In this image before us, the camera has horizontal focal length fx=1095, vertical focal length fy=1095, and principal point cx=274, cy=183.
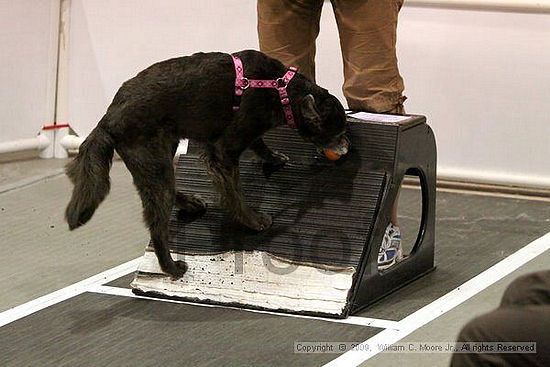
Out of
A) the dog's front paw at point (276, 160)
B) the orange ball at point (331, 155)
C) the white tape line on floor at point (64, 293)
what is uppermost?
the orange ball at point (331, 155)

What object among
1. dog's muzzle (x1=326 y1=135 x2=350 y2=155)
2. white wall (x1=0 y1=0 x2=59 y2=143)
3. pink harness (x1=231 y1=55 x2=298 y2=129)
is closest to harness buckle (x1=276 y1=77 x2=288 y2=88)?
pink harness (x1=231 y1=55 x2=298 y2=129)

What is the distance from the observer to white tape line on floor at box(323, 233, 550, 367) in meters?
3.06

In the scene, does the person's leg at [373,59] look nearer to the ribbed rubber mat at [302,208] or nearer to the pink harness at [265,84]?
the ribbed rubber mat at [302,208]

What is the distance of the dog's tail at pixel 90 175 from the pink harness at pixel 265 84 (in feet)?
1.37

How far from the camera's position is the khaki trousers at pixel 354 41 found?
3.63m

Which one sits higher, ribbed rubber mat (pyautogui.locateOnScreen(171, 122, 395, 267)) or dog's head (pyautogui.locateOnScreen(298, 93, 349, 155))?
dog's head (pyautogui.locateOnScreen(298, 93, 349, 155))

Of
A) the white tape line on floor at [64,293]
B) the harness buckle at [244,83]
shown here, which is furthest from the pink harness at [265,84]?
the white tape line on floor at [64,293]

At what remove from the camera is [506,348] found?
1817 millimetres

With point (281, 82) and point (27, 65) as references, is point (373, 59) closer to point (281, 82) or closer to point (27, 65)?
point (281, 82)

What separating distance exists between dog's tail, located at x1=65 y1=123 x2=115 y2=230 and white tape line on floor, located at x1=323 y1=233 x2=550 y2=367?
887mm

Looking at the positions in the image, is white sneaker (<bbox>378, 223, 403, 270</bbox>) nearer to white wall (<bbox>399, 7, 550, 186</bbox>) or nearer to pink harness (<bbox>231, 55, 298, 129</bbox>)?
pink harness (<bbox>231, 55, 298, 129</bbox>)

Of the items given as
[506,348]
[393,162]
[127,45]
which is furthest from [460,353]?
[127,45]

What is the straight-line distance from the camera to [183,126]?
3.37m

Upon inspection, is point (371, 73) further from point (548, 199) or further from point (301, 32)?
point (548, 199)
